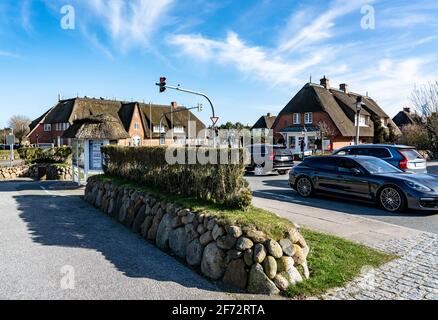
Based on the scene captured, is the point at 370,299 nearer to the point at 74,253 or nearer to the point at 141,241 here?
the point at 141,241

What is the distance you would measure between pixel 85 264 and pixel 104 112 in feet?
151

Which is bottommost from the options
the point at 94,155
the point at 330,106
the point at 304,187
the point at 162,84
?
the point at 304,187

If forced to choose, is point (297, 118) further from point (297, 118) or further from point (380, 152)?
point (380, 152)

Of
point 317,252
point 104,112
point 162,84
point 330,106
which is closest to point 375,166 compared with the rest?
point 317,252

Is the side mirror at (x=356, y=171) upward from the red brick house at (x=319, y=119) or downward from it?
downward

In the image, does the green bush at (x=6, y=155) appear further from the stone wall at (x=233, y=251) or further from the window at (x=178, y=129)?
the window at (x=178, y=129)

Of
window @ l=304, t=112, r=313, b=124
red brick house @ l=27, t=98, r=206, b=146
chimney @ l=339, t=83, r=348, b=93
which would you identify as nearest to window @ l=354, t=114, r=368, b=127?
chimney @ l=339, t=83, r=348, b=93

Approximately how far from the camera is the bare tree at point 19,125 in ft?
204

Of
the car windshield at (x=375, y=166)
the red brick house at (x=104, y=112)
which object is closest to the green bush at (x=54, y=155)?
the car windshield at (x=375, y=166)

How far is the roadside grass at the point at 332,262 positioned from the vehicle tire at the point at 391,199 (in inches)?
145

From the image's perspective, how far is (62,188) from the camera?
1501 centimetres

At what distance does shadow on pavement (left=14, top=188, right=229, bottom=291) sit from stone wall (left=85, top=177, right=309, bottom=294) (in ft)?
0.80

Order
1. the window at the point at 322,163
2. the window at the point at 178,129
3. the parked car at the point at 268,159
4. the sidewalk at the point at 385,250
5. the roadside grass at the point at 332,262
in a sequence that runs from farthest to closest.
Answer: the window at the point at 178,129
the parked car at the point at 268,159
the window at the point at 322,163
the roadside grass at the point at 332,262
the sidewalk at the point at 385,250

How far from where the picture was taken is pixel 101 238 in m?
6.88
